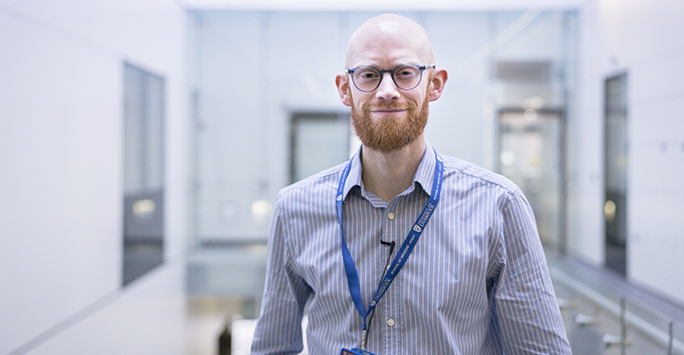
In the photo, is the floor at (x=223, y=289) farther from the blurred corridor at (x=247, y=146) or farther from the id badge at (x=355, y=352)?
the id badge at (x=355, y=352)

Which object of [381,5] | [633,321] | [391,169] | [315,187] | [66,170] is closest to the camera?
[391,169]

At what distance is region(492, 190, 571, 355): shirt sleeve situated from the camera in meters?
1.23

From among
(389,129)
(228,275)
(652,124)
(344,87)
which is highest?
(652,124)

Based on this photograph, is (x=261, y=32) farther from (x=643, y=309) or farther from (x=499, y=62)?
(x=643, y=309)

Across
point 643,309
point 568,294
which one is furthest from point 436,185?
point 568,294

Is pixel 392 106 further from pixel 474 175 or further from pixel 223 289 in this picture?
pixel 223 289

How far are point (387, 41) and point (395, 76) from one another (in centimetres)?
9

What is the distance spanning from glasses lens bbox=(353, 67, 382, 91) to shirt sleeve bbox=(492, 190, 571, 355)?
46 cm

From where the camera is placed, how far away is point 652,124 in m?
3.63

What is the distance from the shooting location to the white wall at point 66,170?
10.3 ft

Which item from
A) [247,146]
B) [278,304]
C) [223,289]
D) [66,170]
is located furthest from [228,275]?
[278,304]

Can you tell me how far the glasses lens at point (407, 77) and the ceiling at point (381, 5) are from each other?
17.4 ft

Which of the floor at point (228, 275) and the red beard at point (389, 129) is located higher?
the red beard at point (389, 129)

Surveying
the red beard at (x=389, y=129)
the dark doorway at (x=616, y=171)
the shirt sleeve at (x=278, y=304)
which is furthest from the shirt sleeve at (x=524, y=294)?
the dark doorway at (x=616, y=171)
